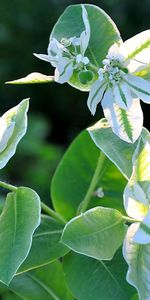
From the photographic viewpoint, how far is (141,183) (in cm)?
81

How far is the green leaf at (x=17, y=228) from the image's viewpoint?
30.4 inches

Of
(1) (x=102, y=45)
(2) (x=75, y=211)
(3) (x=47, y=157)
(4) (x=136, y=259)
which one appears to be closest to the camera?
(4) (x=136, y=259)

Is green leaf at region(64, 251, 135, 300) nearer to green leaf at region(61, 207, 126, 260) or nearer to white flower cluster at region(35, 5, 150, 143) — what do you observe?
green leaf at region(61, 207, 126, 260)

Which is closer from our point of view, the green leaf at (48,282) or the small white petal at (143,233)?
the small white petal at (143,233)

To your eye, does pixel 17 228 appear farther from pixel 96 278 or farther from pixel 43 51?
pixel 43 51

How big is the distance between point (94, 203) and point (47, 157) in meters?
1.55

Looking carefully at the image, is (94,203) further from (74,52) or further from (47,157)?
(47,157)

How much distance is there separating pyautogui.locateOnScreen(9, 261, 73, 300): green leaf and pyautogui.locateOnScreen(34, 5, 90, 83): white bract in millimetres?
263

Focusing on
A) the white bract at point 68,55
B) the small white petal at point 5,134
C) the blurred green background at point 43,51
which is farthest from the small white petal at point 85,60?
the blurred green background at point 43,51

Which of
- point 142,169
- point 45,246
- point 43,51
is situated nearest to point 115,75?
point 142,169

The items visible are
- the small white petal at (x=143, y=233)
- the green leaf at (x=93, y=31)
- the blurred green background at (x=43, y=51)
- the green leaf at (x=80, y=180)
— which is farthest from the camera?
the blurred green background at (x=43, y=51)

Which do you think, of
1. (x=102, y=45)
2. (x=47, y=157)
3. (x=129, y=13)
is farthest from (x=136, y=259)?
(x=129, y=13)

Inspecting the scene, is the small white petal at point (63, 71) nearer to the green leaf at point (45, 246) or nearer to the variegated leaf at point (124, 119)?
the variegated leaf at point (124, 119)

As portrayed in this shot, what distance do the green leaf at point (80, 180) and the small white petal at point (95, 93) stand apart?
0.18 metres
